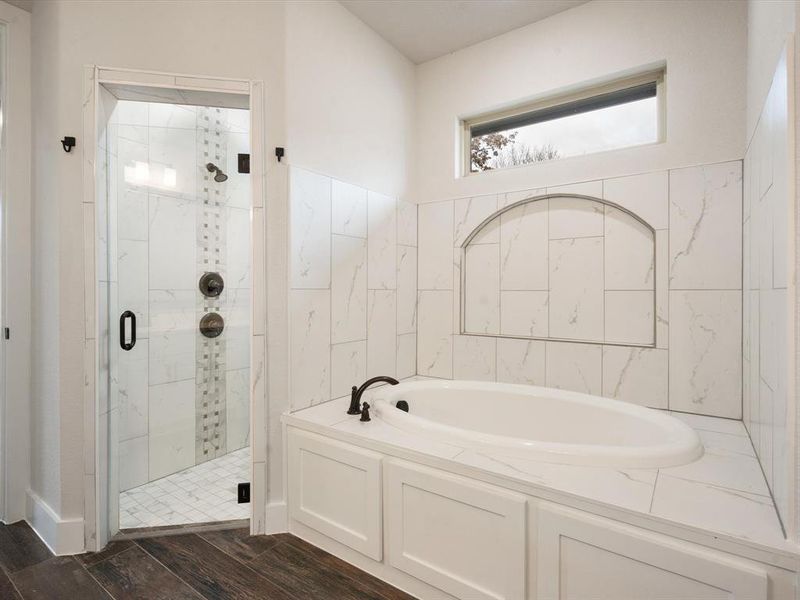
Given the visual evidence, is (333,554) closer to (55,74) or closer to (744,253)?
(744,253)

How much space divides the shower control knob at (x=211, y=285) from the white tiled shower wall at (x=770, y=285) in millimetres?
2576

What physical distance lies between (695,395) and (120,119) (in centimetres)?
325

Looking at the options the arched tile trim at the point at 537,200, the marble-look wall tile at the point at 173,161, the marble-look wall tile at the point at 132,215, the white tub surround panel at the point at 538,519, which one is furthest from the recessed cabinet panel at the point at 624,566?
the marble-look wall tile at the point at 173,161

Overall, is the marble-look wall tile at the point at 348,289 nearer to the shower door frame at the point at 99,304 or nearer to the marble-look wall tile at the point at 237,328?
the shower door frame at the point at 99,304

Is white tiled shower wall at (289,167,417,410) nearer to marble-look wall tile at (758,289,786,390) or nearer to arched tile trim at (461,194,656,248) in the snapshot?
arched tile trim at (461,194,656,248)

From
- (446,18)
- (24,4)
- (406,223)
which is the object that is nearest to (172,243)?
(24,4)

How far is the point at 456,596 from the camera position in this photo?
1.51 metres

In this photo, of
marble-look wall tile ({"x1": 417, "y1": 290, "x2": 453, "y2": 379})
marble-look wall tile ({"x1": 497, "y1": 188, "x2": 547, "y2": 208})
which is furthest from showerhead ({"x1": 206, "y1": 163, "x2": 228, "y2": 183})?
marble-look wall tile ({"x1": 497, "y1": 188, "x2": 547, "y2": 208})

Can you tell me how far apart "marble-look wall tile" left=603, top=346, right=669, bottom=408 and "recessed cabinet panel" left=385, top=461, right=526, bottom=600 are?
1214mm

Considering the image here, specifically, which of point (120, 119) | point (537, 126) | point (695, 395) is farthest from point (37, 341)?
point (695, 395)

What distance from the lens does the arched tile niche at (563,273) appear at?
223 centimetres

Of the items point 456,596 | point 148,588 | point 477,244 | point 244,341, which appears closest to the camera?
point 456,596

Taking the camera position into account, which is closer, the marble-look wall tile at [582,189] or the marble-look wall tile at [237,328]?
the marble-look wall tile at [582,189]

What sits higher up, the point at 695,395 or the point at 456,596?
the point at 695,395
